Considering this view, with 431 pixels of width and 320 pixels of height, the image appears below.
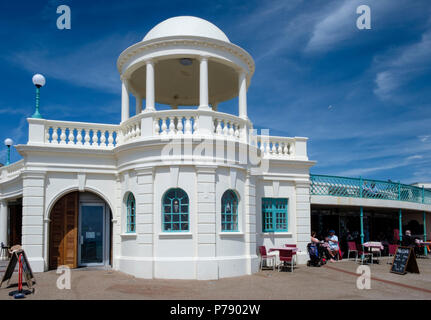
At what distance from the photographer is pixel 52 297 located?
32.0ft

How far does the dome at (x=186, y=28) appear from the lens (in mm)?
14920

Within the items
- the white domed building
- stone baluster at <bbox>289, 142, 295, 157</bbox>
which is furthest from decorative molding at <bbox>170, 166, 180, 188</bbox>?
stone baluster at <bbox>289, 142, 295, 157</bbox>

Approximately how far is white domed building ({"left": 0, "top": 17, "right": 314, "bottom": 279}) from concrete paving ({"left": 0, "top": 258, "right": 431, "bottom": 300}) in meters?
0.87

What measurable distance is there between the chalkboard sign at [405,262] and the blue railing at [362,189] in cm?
538

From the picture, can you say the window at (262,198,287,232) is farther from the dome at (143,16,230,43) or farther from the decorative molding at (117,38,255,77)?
the dome at (143,16,230,43)

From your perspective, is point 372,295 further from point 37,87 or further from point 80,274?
point 37,87

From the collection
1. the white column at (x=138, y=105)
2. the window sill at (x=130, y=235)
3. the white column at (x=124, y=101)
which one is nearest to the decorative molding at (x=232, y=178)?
the window sill at (x=130, y=235)

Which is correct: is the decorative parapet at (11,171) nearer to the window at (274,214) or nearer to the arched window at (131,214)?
the arched window at (131,214)

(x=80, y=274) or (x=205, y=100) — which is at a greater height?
(x=205, y=100)

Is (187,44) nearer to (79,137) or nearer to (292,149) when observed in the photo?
(79,137)

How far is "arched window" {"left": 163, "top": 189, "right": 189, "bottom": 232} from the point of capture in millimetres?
13219
